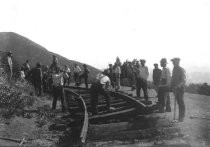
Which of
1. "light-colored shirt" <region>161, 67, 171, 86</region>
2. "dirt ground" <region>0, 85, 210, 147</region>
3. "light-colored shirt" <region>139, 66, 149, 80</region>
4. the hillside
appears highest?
the hillside

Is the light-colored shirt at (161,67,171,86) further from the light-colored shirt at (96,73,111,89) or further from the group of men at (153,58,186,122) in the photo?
the light-colored shirt at (96,73,111,89)

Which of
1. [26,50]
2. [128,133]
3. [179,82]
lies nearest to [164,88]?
[179,82]

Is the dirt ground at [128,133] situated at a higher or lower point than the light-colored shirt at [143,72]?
lower

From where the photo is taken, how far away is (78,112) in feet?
36.4

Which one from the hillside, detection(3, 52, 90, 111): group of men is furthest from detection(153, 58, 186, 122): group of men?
the hillside

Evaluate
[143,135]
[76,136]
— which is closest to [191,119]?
[143,135]

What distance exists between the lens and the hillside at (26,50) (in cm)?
4176

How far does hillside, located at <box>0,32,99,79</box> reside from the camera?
1644 inches

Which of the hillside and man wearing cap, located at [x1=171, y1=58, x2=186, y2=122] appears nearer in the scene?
man wearing cap, located at [x1=171, y1=58, x2=186, y2=122]

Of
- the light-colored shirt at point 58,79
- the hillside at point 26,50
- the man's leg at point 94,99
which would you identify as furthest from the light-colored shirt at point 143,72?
the hillside at point 26,50

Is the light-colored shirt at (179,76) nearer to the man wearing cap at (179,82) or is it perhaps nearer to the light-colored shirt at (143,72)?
the man wearing cap at (179,82)

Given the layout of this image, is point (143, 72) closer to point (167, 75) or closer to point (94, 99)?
point (167, 75)

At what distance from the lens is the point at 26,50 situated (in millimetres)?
44156

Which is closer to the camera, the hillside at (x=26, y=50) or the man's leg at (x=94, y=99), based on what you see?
the man's leg at (x=94, y=99)
